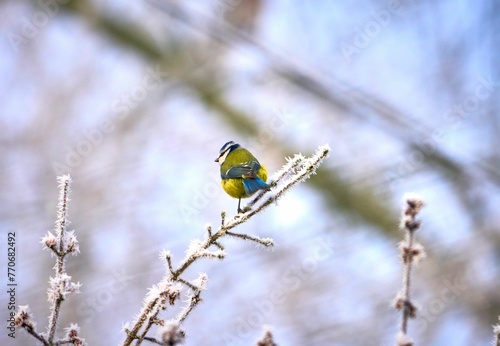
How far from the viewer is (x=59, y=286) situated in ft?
3.62

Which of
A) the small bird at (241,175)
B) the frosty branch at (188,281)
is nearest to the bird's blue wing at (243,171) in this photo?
the small bird at (241,175)

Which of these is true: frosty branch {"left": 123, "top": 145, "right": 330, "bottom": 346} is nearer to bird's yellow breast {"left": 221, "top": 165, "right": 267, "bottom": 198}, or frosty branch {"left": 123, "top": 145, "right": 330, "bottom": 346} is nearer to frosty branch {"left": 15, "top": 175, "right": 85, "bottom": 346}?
frosty branch {"left": 15, "top": 175, "right": 85, "bottom": 346}

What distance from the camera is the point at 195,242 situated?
120cm

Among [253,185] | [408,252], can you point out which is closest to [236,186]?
[253,185]

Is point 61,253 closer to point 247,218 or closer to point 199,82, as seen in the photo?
point 247,218

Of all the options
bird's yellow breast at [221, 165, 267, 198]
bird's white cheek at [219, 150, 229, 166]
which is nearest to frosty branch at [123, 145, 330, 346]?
bird's yellow breast at [221, 165, 267, 198]

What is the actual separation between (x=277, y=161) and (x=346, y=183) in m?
0.55

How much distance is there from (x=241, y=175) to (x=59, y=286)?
112cm

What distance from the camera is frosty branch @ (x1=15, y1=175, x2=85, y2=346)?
3.62 ft

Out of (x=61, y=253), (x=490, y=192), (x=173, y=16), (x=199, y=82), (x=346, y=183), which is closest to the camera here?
(x=61, y=253)

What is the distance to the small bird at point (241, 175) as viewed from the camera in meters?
2.04

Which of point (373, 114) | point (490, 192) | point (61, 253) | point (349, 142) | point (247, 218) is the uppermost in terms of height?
point (349, 142)

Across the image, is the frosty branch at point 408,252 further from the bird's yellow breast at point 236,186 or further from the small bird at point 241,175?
the bird's yellow breast at point 236,186

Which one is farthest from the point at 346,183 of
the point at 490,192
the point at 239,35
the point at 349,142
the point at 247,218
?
the point at 247,218
